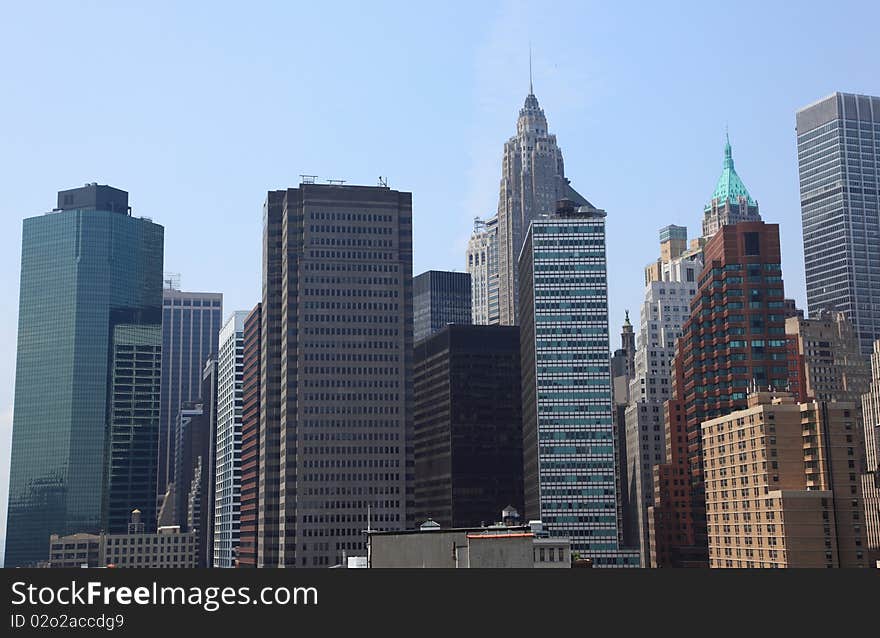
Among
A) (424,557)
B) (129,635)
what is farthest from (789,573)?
(424,557)

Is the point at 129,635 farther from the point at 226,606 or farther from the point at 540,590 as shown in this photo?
the point at 540,590

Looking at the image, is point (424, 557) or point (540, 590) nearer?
point (540, 590)

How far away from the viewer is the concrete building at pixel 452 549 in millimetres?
95062

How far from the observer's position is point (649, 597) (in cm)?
4038

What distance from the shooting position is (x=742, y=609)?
131 ft

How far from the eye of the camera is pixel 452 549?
102375mm

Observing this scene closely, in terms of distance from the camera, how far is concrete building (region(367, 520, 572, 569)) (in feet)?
312

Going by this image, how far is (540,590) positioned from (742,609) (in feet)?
23.8

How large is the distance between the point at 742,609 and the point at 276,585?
54.8ft

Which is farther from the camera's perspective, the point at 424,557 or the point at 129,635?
the point at 424,557

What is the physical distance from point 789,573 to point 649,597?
201 inches

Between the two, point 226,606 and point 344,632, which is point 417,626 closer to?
point 344,632

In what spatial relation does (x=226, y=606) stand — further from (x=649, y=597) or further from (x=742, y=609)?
(x=742, y=609)

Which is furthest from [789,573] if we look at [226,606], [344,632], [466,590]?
[226,606]
